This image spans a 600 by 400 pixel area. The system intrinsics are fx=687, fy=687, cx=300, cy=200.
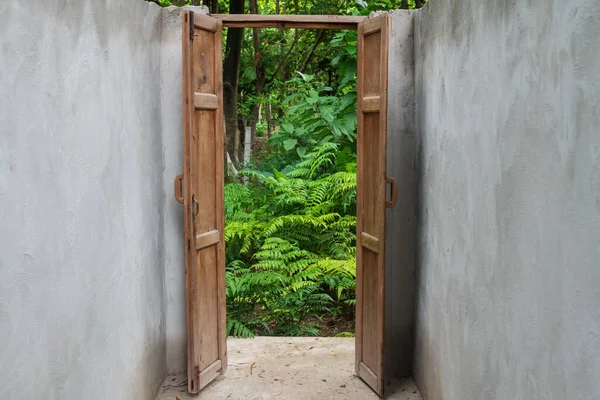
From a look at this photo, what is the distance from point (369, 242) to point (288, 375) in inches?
48.5

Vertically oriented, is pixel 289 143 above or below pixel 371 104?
below

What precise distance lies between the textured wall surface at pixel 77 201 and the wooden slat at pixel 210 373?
0.33 metres

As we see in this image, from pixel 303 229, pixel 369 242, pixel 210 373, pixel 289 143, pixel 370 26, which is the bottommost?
pixel 210 373

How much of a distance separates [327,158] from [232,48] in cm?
285

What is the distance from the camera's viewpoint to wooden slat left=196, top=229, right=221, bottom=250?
482cm

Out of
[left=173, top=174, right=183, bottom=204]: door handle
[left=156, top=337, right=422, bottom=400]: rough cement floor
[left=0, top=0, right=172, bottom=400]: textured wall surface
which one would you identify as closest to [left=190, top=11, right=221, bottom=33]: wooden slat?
[left=0, top=0, right=172, bottom=400]: textured wall surface

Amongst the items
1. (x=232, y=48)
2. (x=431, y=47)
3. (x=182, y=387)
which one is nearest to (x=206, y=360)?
(x=182, y=387)

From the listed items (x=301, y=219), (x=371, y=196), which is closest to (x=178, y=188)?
(x=371, y=196)

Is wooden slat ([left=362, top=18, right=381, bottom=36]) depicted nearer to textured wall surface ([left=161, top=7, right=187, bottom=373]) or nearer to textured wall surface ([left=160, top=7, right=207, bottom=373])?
textured wall surface ([left=160, top=7, right=207, bottom=373])

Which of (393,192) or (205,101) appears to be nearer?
(393,192)

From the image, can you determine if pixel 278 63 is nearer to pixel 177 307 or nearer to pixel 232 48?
pixel 232 48

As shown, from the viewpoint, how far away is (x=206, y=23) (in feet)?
16.0

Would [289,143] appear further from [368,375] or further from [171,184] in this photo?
[368,375]

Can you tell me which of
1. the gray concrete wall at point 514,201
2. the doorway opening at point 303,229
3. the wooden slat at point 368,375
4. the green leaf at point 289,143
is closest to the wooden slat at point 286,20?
the gray concrete wall at point 514,201
